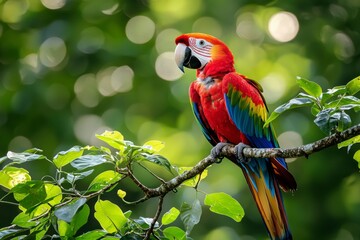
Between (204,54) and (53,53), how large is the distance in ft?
12.8

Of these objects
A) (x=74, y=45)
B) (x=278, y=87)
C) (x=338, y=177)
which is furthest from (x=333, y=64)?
(x=74, y=45)

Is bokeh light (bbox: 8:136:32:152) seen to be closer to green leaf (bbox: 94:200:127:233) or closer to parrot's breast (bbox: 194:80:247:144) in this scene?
parrot's breast (bbox: 194:80:247:144)

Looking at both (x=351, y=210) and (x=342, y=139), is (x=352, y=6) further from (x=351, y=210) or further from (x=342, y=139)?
(x=342, y=139)

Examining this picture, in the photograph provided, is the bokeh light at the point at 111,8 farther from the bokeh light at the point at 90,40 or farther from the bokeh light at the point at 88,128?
the bokeh light at the point at 88,128

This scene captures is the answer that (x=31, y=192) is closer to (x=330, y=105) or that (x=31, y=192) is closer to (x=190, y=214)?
(x=190, y=214)

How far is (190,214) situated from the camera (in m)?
2.30

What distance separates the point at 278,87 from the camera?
664cm

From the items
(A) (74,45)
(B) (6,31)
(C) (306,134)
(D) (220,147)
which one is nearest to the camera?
(D) (220,147)

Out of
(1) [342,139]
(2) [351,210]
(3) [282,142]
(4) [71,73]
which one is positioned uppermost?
(1) [342,139]

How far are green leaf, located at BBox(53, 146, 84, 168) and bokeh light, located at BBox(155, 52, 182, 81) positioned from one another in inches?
192

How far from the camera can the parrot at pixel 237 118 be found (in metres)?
3.01

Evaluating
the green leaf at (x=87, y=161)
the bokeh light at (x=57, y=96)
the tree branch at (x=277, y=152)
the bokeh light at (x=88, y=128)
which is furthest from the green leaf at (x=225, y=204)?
the bokeh light at (x=57, y=96)

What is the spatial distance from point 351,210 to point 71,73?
3.13m

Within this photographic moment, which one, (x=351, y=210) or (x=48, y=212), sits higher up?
(x=48, y=212)
